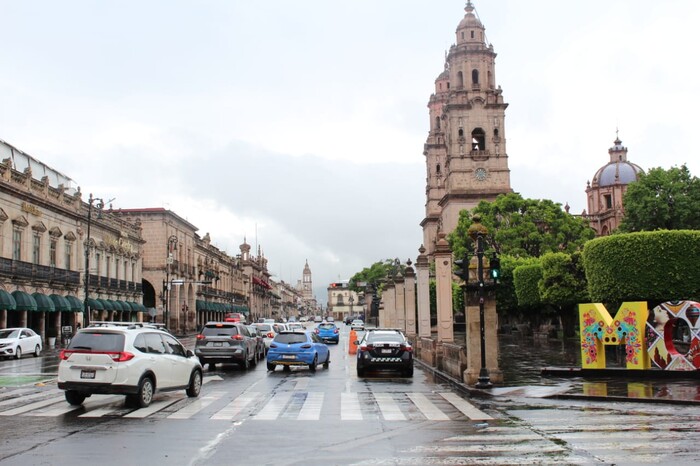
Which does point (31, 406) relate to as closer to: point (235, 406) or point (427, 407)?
point (235, 406)

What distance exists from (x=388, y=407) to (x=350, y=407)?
2.60 ft

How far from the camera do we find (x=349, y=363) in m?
29.3

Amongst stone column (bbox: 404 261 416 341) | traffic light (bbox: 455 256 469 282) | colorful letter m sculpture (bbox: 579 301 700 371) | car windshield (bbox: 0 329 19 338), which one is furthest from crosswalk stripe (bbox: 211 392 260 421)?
car windshield (bbox: 0 329 19 338)

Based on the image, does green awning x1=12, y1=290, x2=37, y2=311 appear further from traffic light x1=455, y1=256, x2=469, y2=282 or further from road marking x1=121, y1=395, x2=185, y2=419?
traffic light x1=455, y1=256, x2=469, y2=282

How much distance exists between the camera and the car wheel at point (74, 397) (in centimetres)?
1440

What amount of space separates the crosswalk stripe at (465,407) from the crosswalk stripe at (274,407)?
145 inches

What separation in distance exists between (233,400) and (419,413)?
452 cm

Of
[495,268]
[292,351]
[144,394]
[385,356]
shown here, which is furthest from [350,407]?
[292,351]

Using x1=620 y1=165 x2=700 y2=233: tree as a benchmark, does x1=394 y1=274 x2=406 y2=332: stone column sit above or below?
below

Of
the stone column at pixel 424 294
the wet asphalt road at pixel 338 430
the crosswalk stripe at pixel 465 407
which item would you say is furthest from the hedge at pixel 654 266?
the crosswalk stripe at pixel 465 407

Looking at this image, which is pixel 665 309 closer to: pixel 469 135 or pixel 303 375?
pixel 303 375

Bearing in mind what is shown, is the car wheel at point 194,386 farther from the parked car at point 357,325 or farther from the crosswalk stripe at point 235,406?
the parked car at point 357,325

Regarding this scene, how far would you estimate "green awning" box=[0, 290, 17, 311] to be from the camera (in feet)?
134

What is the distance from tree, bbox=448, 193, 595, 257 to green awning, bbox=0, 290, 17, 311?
3825 cm
